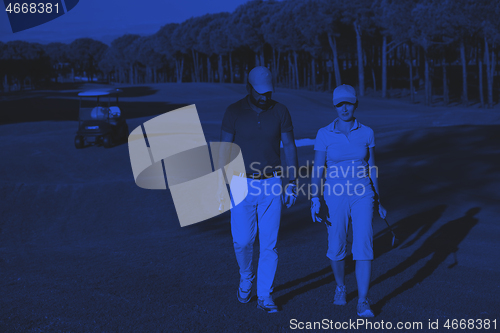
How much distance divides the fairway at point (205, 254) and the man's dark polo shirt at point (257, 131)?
4.16 feet

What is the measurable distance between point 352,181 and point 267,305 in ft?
4.13

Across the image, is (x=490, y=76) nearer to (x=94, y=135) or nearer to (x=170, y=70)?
(x=94, y=135)

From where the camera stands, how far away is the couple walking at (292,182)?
15.0ft

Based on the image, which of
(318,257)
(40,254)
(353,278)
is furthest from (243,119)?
(40,254)

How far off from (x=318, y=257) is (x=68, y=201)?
787cm

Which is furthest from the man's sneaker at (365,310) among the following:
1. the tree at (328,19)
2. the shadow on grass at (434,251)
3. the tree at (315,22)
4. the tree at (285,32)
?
the tree at (285,32)

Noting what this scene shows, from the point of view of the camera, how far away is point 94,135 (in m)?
19.1

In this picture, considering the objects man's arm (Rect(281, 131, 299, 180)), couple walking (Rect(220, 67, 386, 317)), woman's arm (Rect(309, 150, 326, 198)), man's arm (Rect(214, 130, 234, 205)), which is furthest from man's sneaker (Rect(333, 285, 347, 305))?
man's arm (Rect(214, 130, 234, 205))

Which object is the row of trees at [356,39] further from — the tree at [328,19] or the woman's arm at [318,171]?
the woman's arm at [318,171]
